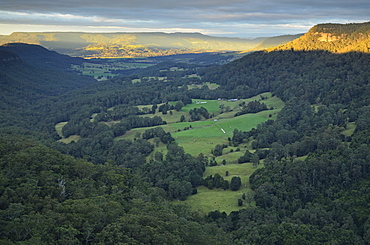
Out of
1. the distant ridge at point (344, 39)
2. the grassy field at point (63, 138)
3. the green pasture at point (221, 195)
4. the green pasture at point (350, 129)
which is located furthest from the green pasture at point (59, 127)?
the distant ridge at point (344, 39)

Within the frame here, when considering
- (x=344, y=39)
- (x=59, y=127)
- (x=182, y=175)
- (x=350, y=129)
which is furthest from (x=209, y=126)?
(x=344, y=39)

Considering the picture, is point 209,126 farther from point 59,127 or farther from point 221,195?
point 221,195

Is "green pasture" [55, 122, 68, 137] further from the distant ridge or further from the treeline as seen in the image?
the distant ridge

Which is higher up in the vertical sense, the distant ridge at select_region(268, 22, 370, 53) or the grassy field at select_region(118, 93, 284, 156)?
the distant ridge at select_region(268, 22, 370, 53)

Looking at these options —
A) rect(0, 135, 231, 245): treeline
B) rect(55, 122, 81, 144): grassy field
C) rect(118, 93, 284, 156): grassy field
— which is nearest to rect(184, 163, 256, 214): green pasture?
rect(0, 135, 231, 245): treeline

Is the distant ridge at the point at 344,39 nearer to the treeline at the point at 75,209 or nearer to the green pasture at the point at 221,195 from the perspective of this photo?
the green pasture at the point at 221,195

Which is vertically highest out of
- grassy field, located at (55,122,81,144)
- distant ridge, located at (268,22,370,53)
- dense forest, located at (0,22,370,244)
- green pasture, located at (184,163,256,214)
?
distant ridge, located at (268,22,370,53)
